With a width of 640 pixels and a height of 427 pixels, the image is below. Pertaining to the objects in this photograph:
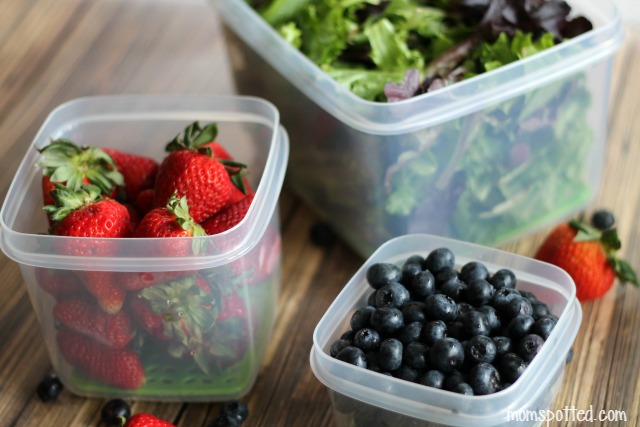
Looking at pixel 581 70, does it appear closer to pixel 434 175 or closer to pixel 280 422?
pixel 434 175

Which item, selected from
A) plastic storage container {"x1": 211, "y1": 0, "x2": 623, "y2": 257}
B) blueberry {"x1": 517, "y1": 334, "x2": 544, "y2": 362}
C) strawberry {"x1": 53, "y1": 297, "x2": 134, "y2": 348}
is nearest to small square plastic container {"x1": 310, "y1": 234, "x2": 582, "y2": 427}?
blueberry {"x1": 517, "y1": 334, "x2": 544, "y2": 362}

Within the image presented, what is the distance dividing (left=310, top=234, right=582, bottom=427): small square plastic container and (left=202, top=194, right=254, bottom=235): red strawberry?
0.15 meters

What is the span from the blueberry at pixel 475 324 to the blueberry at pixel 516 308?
0.12ft

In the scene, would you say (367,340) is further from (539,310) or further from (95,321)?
(95,321)

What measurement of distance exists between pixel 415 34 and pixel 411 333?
55cm

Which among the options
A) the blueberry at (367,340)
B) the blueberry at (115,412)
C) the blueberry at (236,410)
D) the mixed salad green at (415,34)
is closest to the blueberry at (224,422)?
the blueberry at (236,410)

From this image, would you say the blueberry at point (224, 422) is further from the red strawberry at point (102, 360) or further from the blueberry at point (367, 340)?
the blueberry at point (367, 340)

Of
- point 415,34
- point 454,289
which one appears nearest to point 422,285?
point 454,289

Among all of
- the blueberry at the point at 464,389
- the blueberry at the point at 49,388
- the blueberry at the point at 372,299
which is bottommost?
the blueberry at the point at 49,388

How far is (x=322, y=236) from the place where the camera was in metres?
1.30

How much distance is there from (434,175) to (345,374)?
36 cm

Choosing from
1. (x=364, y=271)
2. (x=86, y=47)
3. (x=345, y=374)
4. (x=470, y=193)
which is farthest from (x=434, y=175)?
(x=86, y=47)

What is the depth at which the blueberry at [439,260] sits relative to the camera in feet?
3.35

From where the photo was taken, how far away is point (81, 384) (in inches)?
42.4
